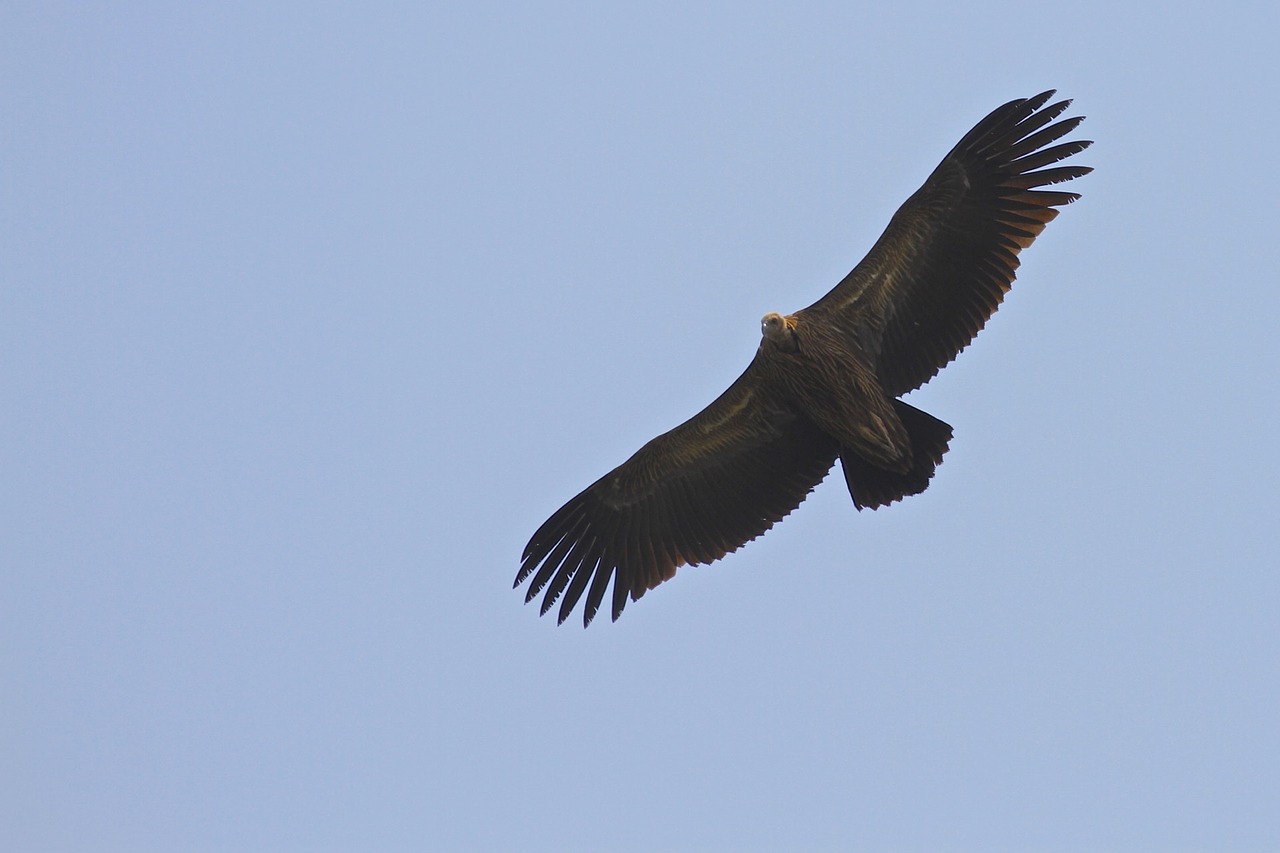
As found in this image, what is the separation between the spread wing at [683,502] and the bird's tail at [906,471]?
20.8 inches

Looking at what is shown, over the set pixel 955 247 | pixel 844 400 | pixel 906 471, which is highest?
pixel 955 247

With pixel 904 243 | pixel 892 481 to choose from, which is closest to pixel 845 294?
pixel 904 243

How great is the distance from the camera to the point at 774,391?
612 inches

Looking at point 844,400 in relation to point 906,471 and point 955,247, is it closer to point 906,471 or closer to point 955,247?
point 906,471

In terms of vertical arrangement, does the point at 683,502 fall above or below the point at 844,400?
above

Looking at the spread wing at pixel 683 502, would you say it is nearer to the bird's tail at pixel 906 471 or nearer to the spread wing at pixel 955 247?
the bird's tail at pixel 906 471

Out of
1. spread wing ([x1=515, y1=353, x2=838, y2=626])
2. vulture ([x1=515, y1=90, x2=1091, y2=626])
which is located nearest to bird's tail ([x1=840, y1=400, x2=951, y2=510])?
vulture ([x1=515, y1=90, x2=1091, y2=626])

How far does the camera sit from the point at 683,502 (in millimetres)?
16156

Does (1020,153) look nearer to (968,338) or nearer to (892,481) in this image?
(968,338)

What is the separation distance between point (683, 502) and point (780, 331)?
2094 millimetres

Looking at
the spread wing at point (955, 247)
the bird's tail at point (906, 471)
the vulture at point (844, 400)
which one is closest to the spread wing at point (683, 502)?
the vulture at point (844, 400)

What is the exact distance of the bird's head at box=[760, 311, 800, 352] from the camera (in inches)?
590

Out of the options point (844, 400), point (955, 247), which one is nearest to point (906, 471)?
point (844, 400)

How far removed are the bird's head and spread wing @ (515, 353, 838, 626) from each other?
0.74 m
